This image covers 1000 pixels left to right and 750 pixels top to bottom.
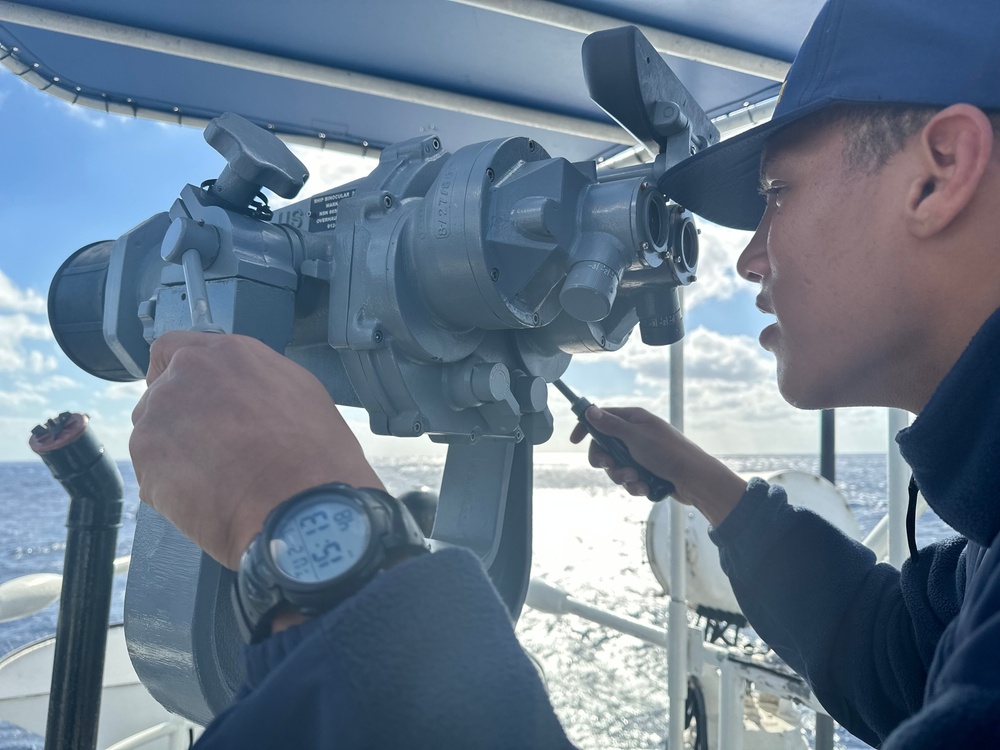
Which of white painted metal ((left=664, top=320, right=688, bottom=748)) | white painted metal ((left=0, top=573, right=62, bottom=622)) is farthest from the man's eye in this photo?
white painted metal ((left=0, top=573, right=62, bottom=622))

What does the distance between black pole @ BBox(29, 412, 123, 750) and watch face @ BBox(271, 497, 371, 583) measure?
3.23 feet

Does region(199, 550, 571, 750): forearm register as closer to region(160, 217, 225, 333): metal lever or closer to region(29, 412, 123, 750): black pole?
region(160, 217, 225, 333): metal lever

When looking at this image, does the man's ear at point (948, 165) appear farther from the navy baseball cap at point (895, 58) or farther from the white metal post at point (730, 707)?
the white metal post at point (730, 707)

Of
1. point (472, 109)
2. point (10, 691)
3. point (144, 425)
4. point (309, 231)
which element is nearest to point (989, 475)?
point (144, 425)

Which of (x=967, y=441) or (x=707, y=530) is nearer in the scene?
(x=967, y=441)

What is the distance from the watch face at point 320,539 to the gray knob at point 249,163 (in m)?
0.62

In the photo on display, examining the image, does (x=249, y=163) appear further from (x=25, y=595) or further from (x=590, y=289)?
(x=25, y=595)

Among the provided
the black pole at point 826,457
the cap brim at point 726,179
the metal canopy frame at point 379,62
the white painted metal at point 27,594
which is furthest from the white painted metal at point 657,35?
the white painted metal at point 27,594

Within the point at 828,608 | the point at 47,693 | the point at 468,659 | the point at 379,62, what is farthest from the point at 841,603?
the point at 47,693

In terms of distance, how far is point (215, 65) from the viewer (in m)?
1.61

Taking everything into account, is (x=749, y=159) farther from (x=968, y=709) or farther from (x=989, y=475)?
(x=968, y=709)

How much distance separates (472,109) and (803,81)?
3.46 ft

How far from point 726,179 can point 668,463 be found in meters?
0.53

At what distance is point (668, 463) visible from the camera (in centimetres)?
137
